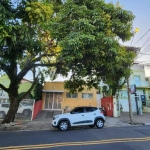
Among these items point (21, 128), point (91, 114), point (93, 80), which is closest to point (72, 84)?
point (93, 80)

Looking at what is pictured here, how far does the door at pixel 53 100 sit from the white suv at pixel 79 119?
1260 centimetres

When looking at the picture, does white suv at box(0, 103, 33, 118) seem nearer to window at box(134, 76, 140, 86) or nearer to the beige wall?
the beige wall

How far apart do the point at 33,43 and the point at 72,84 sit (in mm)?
8543

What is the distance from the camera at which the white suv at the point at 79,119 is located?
11.1 meters

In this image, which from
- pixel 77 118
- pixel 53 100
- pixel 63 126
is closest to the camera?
pixel 63 126

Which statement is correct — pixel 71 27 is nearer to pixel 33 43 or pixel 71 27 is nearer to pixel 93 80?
pixel 33 43

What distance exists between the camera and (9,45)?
6250 millimetres

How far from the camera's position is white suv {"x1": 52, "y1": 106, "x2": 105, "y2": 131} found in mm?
11109

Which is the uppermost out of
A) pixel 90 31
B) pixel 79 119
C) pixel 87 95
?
pixel 90 31

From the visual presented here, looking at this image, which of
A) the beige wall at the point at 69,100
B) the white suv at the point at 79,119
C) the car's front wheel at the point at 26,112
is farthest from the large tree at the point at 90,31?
the beige wall at the point at 69,100

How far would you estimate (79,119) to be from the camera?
456 inches

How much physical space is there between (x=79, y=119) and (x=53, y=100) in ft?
43.7

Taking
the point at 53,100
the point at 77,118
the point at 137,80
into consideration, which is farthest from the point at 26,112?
the point at 137,80

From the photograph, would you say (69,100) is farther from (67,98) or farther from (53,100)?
(53,100)
